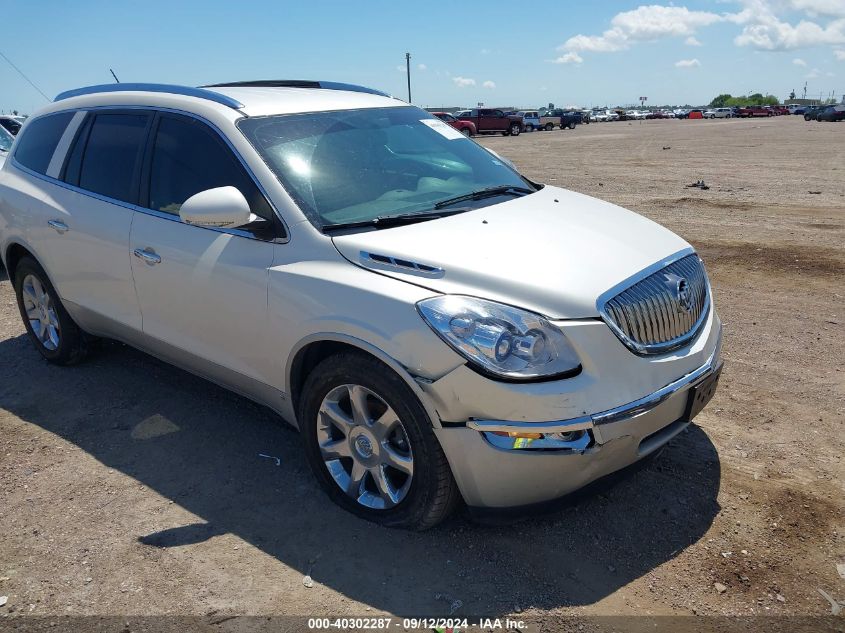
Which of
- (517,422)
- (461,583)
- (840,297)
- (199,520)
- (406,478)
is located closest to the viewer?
(517,422)

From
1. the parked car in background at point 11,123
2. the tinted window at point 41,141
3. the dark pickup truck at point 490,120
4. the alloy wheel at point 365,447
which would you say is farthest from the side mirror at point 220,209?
the dark pickup truck at point 490,120

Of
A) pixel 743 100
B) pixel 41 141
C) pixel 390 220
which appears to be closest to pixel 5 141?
pixel 41 141

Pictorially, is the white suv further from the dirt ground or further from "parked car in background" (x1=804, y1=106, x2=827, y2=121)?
"parked car in background" (x1=804, y1=106, x2=827, y2=121)

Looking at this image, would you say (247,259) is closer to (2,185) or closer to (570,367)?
(570,367)

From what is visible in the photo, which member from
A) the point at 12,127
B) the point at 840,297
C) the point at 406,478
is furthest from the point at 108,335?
the point at 12,127

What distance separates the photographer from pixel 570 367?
2641 millimetres

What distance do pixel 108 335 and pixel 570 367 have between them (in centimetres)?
331

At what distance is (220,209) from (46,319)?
2.78 metres

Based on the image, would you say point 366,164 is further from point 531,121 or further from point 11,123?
point 531,121

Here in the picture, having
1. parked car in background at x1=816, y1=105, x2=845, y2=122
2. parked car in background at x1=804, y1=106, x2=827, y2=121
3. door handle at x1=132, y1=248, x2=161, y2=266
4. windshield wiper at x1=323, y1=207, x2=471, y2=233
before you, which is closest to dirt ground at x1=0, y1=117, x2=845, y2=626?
door handle at x1=132, y1=248, x2=161, y2=266

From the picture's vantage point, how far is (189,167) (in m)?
3.79

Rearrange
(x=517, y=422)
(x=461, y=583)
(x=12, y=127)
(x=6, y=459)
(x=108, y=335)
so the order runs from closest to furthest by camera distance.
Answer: (x=517, y=422), (x=461, y=583), (x=6, y=459), (x=108, y=335), (x=12, y=127)

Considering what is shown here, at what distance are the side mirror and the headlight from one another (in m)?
1.11

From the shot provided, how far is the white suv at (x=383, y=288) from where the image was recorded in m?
2.67
